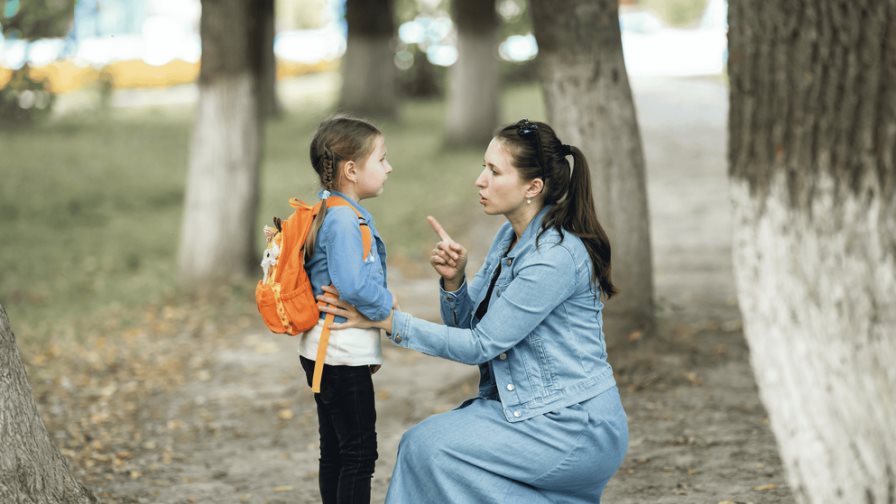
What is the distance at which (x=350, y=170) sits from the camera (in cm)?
389

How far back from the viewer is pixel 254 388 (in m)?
7.56

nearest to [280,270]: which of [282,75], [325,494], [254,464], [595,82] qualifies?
[325,494]

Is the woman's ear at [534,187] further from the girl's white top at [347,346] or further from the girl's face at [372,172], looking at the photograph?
the girl's white top at [347,346]

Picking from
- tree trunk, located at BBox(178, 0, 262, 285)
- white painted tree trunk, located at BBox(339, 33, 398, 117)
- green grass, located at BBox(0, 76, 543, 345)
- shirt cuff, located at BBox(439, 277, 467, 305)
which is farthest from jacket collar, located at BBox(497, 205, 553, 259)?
white painted tree trunk, located at BBox(339, 33, 398, 117)

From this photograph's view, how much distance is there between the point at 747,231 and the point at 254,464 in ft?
11.4

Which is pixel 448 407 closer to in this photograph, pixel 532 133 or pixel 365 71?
pixel 532 133

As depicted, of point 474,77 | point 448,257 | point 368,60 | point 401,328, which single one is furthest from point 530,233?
point 368,60

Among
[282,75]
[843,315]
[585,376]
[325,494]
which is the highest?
[843,315]

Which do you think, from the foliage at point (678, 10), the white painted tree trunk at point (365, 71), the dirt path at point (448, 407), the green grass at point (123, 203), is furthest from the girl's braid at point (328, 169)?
the foliage at point (678, 10)

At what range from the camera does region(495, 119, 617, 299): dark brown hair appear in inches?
150

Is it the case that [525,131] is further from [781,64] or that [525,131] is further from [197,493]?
[197,493]

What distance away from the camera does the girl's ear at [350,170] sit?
3890mm

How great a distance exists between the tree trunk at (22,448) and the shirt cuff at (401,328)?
4.62ft

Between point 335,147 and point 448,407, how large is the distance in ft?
10.4
